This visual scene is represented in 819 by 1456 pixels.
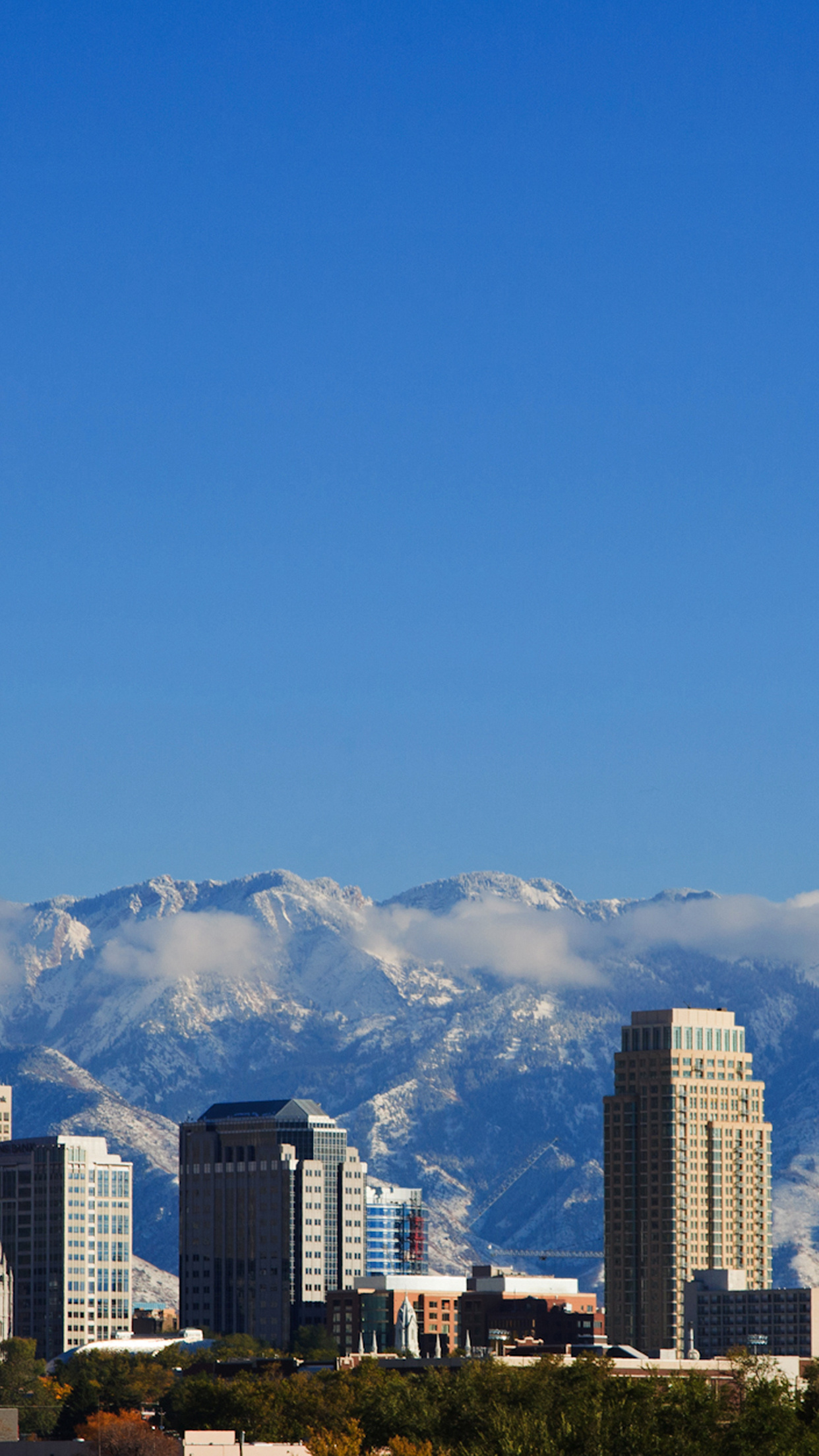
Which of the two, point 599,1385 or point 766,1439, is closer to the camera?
point 766,1439

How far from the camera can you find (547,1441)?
488 ft

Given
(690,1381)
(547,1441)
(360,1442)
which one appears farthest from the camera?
(360,1442)

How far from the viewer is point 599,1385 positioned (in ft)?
648

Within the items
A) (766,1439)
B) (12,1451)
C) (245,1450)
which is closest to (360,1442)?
(245,1450)

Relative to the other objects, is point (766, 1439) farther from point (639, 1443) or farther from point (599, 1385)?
point (599, 1385)

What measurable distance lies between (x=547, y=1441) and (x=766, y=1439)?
1479cm

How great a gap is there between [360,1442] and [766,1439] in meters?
39.6

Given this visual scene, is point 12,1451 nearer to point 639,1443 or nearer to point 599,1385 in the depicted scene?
point 599,1385

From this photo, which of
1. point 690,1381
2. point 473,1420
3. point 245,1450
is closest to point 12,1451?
point 245,1450

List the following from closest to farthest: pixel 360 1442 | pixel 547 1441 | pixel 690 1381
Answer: pixel 547 1441
pixel 690 1381
pixel 360 1442

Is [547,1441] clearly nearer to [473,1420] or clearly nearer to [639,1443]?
[639,1443]

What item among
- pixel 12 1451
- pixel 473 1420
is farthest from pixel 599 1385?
pixel 12 1451

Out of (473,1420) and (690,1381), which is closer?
(690,1381)

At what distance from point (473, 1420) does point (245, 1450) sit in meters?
16.3
